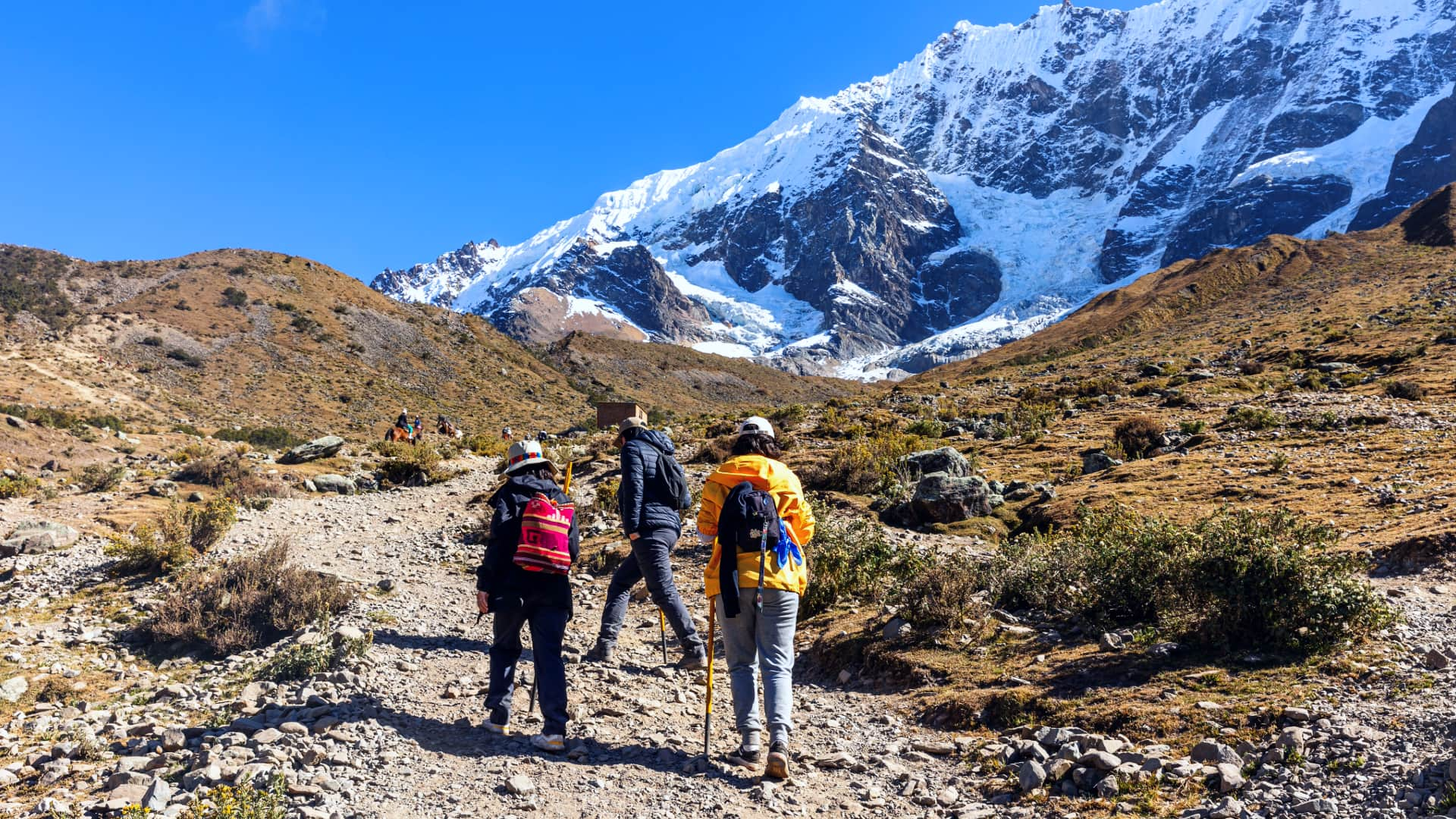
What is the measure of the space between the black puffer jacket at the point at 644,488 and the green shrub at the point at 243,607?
3.62 m

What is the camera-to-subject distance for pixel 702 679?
22.9 feet

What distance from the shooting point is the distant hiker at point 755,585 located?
16.8 ft

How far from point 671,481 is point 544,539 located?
4.95ft

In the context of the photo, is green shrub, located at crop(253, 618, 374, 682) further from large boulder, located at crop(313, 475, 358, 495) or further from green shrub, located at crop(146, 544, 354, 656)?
large boulder, located at crop(313, 475, 358, 495)

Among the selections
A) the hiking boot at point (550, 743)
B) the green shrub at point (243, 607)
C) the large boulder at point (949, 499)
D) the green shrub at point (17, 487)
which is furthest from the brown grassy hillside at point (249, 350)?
the hiking boot at point (550, 743)

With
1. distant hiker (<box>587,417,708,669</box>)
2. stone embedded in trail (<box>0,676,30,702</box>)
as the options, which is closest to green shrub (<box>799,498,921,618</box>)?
distant hiker (<box>587,417,708,669</box>)

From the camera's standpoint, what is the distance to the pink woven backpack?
221 inches

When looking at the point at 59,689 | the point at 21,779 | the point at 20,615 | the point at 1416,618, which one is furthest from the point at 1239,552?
the point at 20,615

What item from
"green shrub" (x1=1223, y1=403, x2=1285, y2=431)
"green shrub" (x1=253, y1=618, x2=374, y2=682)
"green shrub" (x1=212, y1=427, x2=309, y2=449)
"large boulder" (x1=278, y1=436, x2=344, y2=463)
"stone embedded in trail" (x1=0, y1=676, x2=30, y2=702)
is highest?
"green shrub" (x1=212, y1=427, x2=309, y2=449)

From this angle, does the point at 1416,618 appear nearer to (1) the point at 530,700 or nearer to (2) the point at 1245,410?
(1) the point at 530,700

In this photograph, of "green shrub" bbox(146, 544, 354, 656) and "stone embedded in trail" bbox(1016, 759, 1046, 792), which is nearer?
"stone embedded in trail" bbox(1016, 759, 1046, 792)

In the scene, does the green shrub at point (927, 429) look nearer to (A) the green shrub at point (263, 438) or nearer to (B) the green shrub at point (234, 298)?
(A) the green shrub at point (263, 438)

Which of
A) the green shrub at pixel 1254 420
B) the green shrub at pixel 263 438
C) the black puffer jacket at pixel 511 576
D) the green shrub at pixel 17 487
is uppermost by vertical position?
the green shrub at pixel 263 438

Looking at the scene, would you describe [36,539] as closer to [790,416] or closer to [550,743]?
[550,743]
